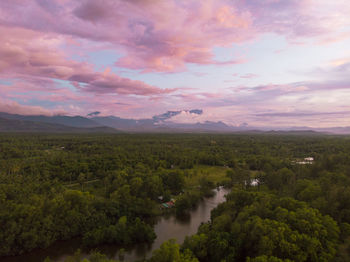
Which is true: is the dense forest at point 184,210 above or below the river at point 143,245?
above

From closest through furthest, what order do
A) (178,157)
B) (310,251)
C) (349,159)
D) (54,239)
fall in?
(310,251) < (54,239) < (349,159) < (178,157)

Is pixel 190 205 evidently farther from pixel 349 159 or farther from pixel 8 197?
pixel 349 159

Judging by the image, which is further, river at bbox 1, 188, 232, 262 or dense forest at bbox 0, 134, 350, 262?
river at bbox 1, 188, 232, 262

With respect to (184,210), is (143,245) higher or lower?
lower

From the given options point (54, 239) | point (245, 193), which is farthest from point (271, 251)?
point (54, 239)

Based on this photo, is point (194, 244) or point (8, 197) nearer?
point (194, 244)

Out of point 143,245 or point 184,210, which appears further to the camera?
point 184,210

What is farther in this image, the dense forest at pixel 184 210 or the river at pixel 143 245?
the river at pixel 143 245

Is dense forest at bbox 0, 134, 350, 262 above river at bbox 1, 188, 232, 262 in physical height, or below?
above
